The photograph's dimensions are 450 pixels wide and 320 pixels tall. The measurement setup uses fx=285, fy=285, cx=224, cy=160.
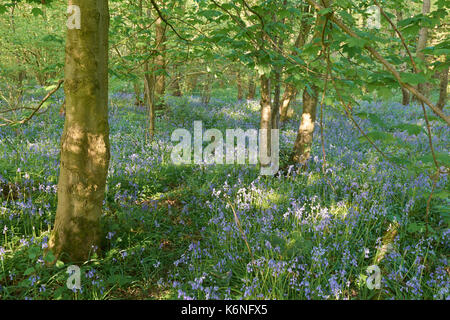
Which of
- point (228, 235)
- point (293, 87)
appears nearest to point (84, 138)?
point (228, 235)

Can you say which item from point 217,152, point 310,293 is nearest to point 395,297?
point 310,293

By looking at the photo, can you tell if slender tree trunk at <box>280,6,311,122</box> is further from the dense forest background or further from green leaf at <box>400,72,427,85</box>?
green leaf at <box>400,72,427,85</box>

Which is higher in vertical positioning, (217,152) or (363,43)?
(363,43)

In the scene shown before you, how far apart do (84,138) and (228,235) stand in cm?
212

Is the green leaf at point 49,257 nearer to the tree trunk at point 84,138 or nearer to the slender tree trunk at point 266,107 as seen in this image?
the tree trunk at point 84,138

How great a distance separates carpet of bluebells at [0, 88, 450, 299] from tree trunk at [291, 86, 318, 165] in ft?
1.30

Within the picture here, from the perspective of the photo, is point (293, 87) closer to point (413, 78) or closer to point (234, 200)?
point (234, 200)

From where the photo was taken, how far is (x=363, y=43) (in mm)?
1629

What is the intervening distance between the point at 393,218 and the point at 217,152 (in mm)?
3648

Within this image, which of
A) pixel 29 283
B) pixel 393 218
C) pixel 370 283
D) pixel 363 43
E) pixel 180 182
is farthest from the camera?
pixel 180 182

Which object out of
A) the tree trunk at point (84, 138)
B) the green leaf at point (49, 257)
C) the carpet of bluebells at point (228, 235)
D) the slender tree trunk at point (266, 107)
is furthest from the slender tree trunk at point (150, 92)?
the green leaf at point (49, 257)

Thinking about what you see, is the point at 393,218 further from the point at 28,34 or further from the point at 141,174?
the point at 28,34

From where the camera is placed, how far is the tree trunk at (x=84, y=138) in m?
2.69

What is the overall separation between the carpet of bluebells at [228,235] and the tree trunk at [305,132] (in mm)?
395
